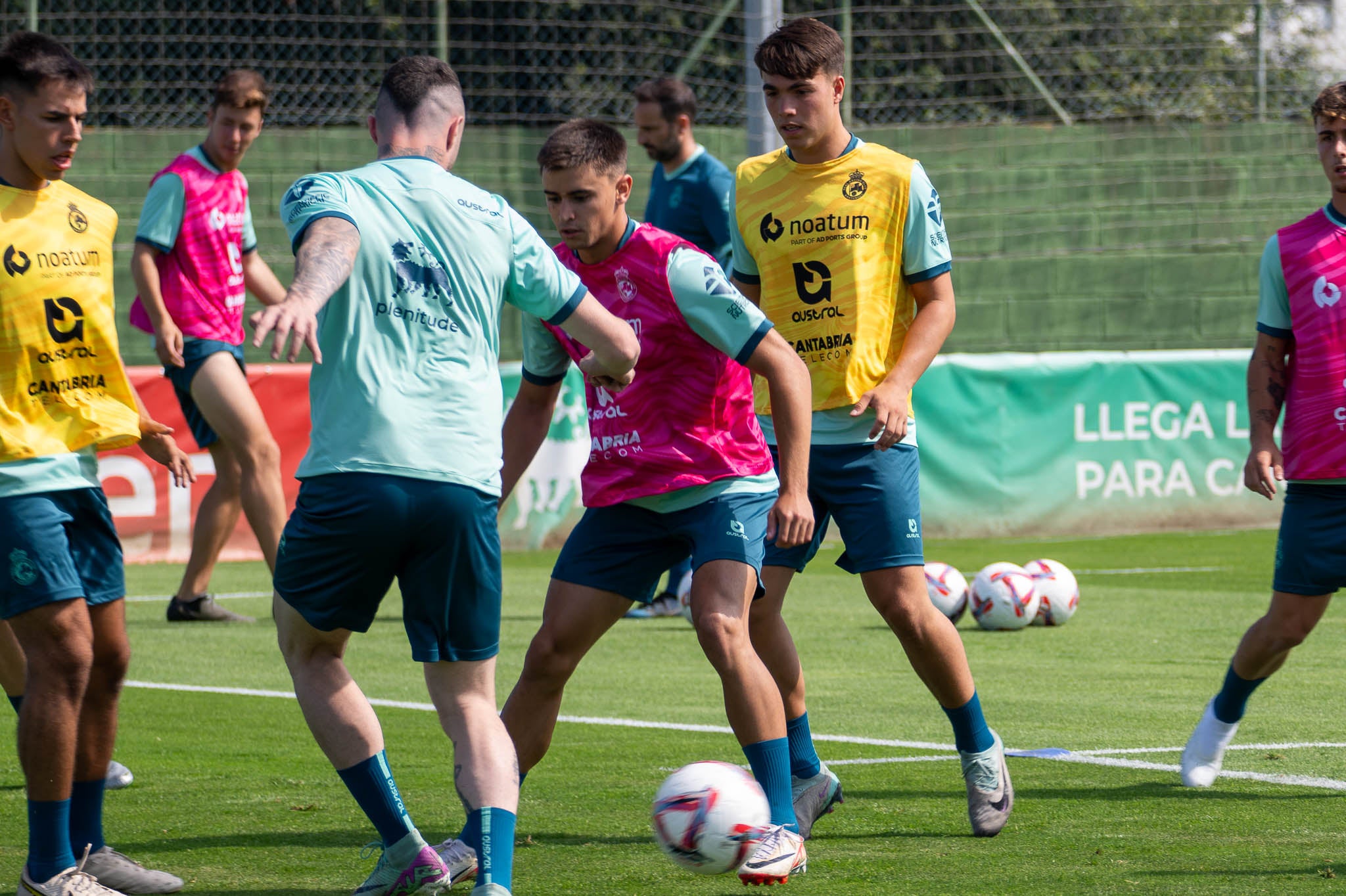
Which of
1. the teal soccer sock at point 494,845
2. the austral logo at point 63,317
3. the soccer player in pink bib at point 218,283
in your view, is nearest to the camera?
the teal soccer sock at point 494,845

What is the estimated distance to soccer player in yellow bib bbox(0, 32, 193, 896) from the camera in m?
4.40

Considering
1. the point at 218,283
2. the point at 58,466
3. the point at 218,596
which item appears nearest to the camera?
the point at 58,466

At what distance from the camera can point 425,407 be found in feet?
13.3

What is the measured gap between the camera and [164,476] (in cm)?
1316

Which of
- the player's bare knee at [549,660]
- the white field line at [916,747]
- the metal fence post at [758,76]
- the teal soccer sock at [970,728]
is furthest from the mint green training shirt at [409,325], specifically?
the metal fence post at [758,76]

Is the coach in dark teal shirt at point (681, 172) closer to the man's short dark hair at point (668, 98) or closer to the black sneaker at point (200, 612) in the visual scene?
the man's short dark hair at point (668, 98)

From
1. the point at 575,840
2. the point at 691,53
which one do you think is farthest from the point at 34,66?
the point at 691,53

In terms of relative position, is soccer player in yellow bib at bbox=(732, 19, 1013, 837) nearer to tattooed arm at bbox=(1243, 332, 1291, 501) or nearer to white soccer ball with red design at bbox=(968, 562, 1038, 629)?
tattooed arm at bbox=(1243, 332, 1291, 501)

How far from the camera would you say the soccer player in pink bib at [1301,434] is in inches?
227

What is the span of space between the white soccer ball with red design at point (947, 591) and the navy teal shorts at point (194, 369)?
12.3 feet

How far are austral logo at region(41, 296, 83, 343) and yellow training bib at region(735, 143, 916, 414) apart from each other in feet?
6.36

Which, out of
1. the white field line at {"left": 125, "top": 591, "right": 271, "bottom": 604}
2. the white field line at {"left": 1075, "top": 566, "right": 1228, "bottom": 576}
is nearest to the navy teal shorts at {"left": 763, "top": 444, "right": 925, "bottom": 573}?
the white field line at {"left": 125, "top": 591, "right": 271, "bottom": 604}

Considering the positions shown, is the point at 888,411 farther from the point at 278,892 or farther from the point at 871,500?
the point at 278,892

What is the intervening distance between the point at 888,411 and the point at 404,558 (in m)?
1.55
